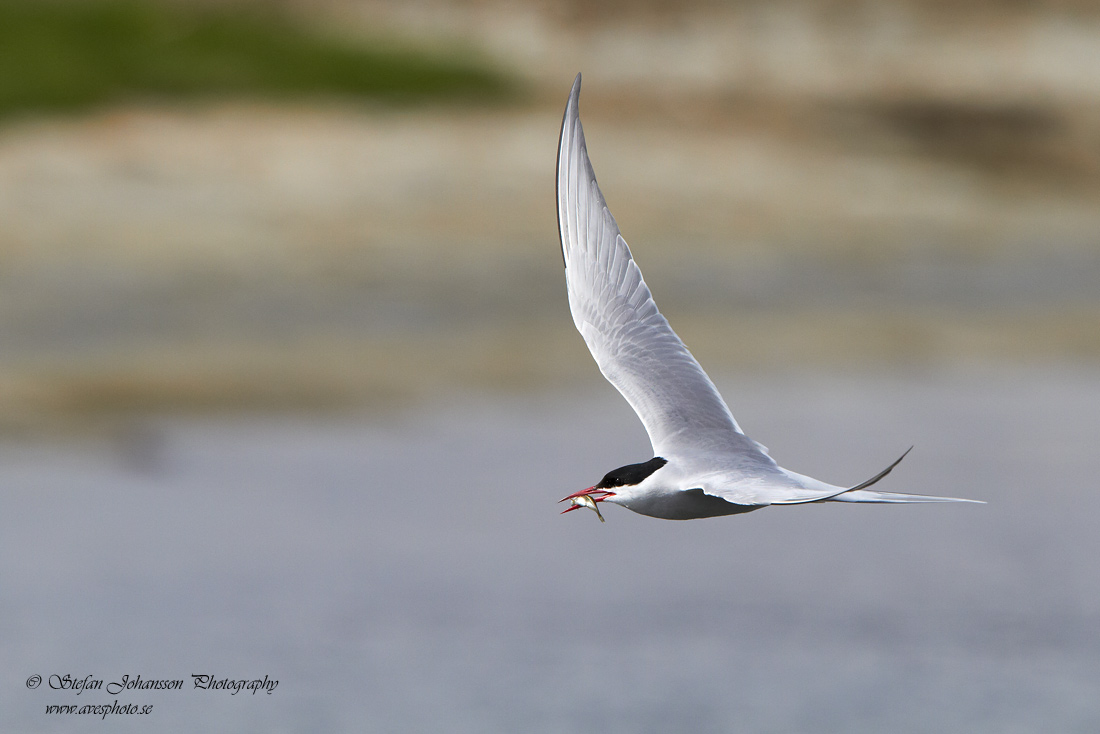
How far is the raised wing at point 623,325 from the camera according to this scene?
18.0 ft

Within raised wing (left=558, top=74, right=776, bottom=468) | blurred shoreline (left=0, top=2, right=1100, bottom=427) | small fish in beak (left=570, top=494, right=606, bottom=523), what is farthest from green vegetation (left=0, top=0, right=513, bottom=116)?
small fish in beak (left=570, top=494, right=606, bottom=523)

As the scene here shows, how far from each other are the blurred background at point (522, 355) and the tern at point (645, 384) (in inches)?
59.1

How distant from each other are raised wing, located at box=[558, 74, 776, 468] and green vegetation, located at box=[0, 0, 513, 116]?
41.9 ft

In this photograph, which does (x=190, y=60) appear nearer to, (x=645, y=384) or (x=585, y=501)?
(x=645, y=384)

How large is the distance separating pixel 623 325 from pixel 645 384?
321 millimetres

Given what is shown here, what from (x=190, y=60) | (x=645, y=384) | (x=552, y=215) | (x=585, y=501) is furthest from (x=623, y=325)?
(x=190, y=60)

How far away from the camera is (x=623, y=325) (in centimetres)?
592

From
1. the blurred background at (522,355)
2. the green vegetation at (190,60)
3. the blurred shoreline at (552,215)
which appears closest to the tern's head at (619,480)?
the blurred background at (522,355)

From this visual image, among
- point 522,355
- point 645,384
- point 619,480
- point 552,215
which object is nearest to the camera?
point 619,480

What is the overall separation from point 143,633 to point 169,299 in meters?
7.27

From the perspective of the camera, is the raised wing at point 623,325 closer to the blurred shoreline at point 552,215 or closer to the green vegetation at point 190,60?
the blurred shoreline at point 552,215

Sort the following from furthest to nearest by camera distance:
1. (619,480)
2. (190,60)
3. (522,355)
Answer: (190,60) < (522,355) < (619,480)

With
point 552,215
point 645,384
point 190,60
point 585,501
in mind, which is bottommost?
point 585,501

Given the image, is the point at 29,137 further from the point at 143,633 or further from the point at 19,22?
the point at 143,633
